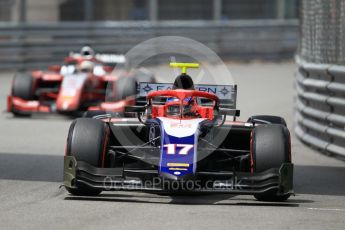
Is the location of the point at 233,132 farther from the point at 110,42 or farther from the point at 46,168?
Answer: the point at 110,42

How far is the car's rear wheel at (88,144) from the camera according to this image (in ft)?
30.9

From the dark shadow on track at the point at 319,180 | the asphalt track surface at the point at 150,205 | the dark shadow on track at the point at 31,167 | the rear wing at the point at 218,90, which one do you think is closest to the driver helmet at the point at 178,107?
the rear wing at the point at 218,90

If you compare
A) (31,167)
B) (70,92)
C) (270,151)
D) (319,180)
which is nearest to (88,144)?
(270,151)

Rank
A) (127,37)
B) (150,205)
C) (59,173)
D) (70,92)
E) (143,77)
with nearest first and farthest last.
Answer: (150,205), (59,173), (70,92), (143,77), (127,37)

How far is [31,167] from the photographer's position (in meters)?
11.7

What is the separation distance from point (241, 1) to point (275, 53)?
207cm

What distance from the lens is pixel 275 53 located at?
33094 millimetres

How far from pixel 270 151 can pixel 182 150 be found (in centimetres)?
84

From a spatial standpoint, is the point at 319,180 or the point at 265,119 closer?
the point at 265,119

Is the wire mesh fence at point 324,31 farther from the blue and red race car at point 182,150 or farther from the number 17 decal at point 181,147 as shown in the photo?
the number 17 decal at point 181,147

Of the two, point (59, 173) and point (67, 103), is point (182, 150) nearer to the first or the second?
point (59, 173)

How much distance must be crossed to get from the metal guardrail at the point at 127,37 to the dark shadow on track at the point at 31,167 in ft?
47.1

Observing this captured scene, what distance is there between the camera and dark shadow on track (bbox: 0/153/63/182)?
10.8 m

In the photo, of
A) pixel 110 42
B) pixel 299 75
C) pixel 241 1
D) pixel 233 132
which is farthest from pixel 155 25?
pixel 233 132
